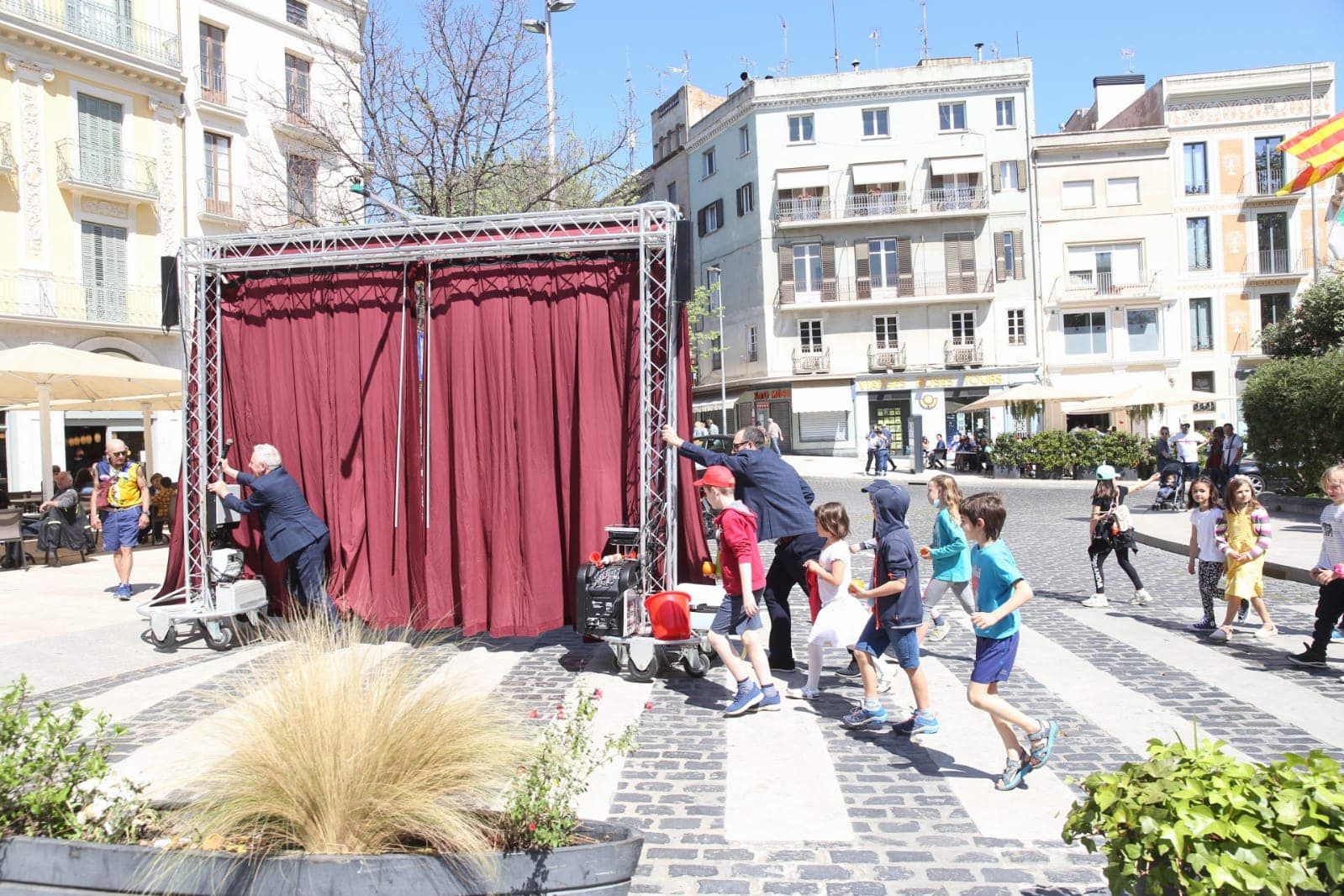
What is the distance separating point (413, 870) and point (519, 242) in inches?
230

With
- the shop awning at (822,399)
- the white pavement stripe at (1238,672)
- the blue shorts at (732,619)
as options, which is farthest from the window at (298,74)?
the white pavement stripe at (1238,672)

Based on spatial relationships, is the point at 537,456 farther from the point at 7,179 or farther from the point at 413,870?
the point at 7,179

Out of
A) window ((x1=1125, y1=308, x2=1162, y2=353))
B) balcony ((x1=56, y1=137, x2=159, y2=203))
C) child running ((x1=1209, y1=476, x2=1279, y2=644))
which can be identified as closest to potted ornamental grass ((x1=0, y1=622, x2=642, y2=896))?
child running ((x1=1209, y1=476, x2=1279, y2=644))

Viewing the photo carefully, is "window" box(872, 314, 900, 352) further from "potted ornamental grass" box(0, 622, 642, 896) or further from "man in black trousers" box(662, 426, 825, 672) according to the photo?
"potted ornamental grass" box(0, 622, 642, 896)

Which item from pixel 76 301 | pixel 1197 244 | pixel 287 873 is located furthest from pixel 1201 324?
pixel 287 873

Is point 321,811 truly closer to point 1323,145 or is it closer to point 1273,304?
point 1323,145

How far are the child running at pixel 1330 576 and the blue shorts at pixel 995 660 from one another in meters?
3.52

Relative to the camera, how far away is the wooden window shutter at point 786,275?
146ft

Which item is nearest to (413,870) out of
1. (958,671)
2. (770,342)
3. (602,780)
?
(602,780)

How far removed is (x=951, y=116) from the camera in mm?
43938

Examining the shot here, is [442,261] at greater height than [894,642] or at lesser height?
greater

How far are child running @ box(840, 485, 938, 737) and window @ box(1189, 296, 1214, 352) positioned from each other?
4347cm

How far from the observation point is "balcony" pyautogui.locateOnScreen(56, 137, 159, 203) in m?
26.1

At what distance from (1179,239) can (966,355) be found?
1074 cm
